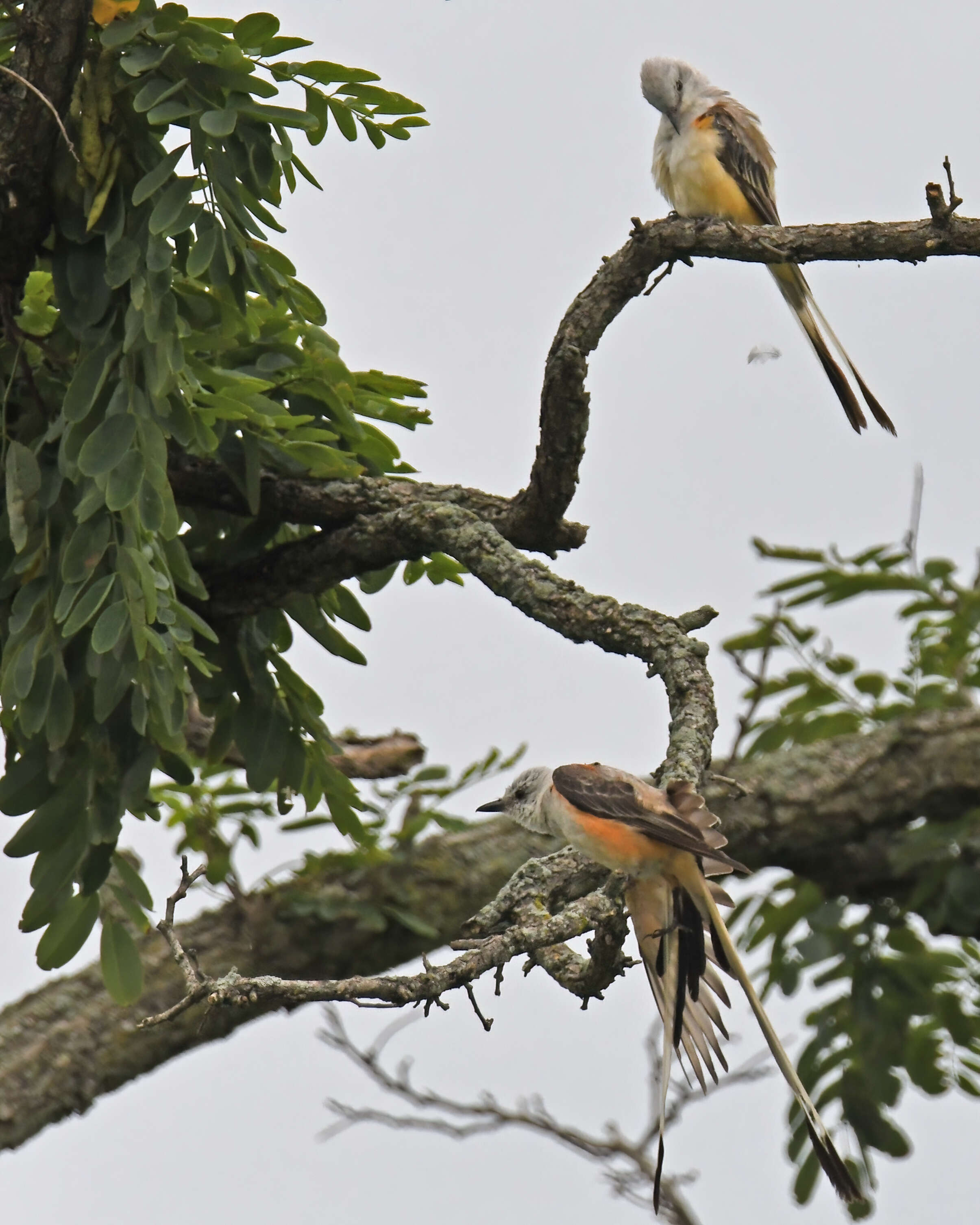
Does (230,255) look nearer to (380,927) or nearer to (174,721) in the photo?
(174,721)

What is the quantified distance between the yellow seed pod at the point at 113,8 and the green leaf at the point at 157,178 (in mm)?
239

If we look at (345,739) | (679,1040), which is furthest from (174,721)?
(345,739)

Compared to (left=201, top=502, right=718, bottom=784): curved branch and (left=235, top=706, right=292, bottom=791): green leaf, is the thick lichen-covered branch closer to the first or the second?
(left=235, top=706, right=292, bottom=791): green leaf

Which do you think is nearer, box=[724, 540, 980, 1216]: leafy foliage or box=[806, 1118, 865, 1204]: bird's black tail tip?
box=[806, 1118, 865, 1204]: bird's black tail tip

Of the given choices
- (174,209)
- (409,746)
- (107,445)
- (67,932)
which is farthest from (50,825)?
(409,746)

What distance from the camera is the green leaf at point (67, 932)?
2.78 metres

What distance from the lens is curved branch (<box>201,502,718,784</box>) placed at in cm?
234

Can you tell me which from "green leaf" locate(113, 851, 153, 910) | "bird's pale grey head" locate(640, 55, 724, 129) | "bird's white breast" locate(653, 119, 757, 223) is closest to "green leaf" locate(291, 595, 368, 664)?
"green leaf" locate(113, 851, 153, 910)

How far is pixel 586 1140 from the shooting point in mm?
4145

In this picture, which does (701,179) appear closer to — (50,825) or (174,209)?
(174,209)

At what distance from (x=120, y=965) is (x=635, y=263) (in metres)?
1.70

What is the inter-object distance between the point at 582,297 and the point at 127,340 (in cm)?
89

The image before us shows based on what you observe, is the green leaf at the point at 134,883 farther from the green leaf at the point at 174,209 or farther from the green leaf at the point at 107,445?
the green leaf at the point at 174,209

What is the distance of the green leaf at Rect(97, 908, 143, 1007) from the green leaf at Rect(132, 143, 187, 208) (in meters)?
1.41
